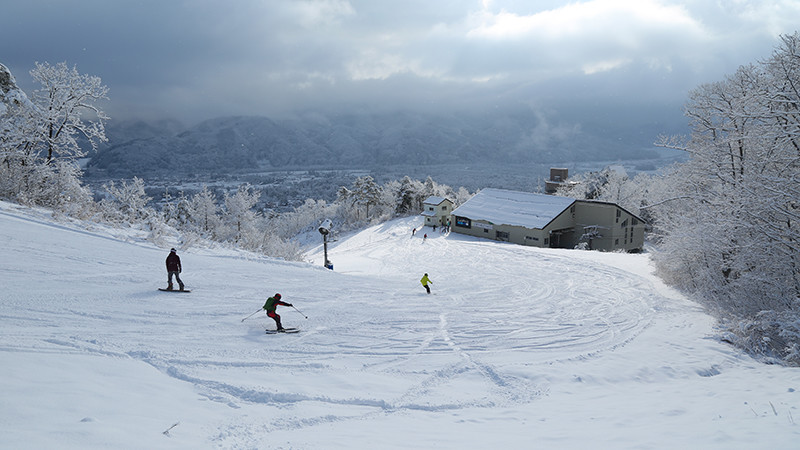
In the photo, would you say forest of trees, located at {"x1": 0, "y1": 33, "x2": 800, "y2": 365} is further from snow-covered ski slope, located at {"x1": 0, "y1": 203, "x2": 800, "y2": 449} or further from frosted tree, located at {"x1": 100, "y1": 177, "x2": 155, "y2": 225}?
snow-covered ski slope, located at {"x1": 0, "y1": 203, "x2": 800, "y2": 449}

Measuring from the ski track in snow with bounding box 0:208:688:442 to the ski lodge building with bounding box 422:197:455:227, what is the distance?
36018mm

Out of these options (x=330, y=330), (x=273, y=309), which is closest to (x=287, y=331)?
(x=273, y=309)

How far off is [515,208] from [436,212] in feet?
39.4

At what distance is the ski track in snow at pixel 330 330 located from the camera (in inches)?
303

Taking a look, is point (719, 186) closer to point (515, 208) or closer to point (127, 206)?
point (515, 208)

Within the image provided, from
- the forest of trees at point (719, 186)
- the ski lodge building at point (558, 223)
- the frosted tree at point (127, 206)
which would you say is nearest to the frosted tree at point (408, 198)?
the ski lodge building at point (558, 223)

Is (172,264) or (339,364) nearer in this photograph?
(339,364)

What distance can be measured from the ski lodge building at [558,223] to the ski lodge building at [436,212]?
7.21 metres

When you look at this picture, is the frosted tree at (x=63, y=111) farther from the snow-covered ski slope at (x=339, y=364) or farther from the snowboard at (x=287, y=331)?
the snowboard at (x=287, y=331)

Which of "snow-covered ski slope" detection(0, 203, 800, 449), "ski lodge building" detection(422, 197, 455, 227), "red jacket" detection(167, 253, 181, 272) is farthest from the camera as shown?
"ski lodge building" detection(422, 197, 455, 227)

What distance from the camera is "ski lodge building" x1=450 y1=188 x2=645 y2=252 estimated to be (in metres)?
42.8

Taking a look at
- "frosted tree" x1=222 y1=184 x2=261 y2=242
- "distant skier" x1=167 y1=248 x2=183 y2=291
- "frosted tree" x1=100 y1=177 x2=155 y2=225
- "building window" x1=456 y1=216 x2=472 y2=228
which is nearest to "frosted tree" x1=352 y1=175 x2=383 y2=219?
"frosted tree" x1=222 y1=184 x2=261 y2=242

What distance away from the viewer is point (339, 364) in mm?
9102

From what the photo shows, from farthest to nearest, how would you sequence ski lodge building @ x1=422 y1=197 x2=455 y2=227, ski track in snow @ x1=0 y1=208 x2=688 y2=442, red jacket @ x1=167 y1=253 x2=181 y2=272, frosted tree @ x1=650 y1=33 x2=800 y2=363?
ski lodge building @ x1=422 y1=197 x2=455 y2=227, frosted tree @ x1=650 y1=33 x2=800 y2=363, red jacket @ x1=167 y1=253 x2=181 y2=272, ski track in snow @ x1=0 y1=208 x2=688 y2=442
